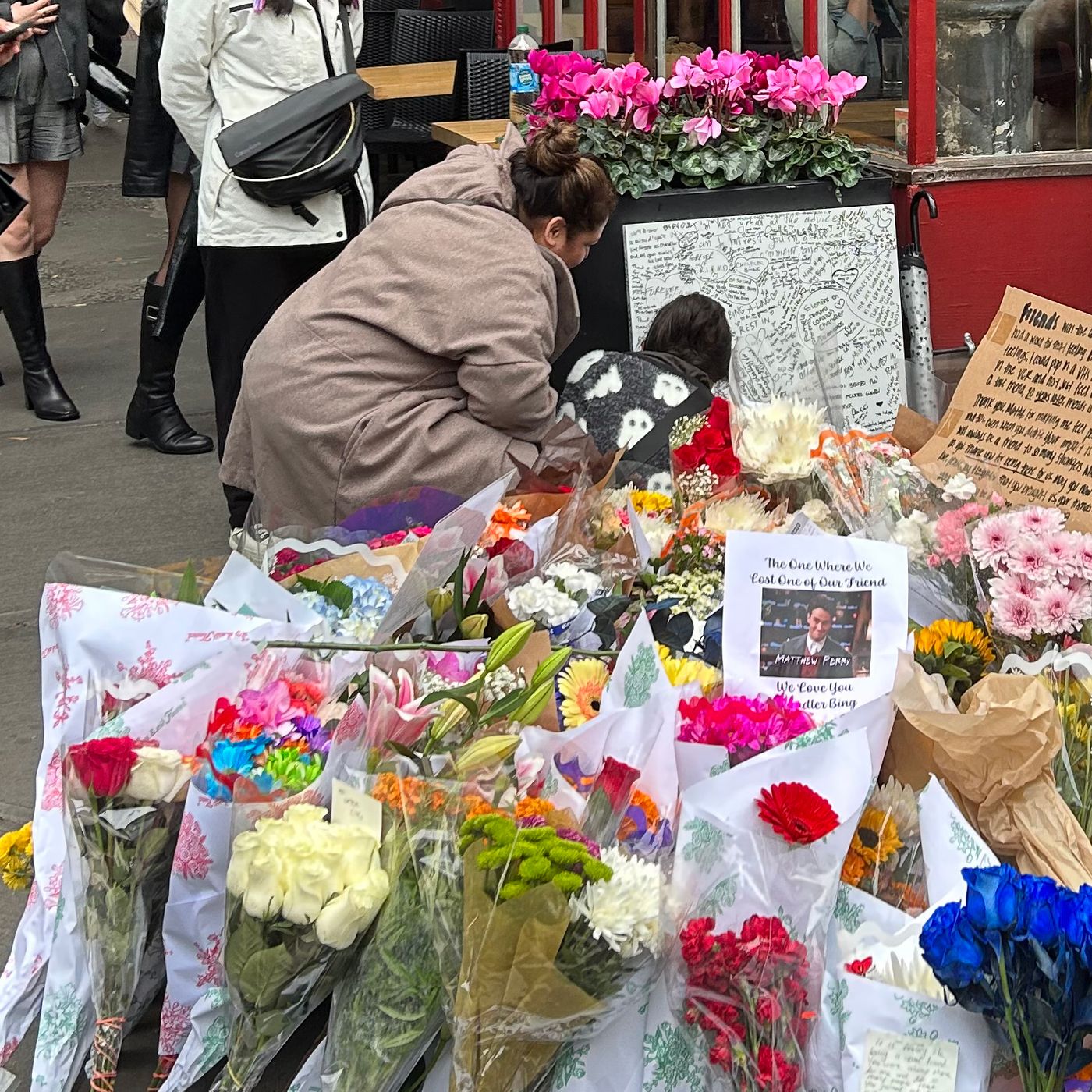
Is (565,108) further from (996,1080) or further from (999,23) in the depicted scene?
(996,1080)

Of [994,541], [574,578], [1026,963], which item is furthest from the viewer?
[574,578]

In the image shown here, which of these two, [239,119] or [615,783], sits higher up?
[239,119]

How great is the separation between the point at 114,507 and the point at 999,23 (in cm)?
343

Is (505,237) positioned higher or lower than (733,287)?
higher

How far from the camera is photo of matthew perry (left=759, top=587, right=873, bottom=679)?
1.99 m

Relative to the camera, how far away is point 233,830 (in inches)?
71.7

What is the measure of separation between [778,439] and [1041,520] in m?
0.49

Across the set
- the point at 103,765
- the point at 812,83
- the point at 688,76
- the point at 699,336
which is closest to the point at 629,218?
the point at 688,76

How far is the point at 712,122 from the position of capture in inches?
183

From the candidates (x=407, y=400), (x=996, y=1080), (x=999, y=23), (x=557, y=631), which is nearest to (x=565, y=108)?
(x=999, y=23)

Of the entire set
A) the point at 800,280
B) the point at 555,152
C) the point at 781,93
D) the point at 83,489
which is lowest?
the point at 83,489

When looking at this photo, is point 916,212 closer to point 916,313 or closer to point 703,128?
point 916,313

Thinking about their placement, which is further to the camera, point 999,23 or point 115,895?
point 999,23

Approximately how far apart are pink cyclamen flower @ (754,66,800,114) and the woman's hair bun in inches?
56.4
